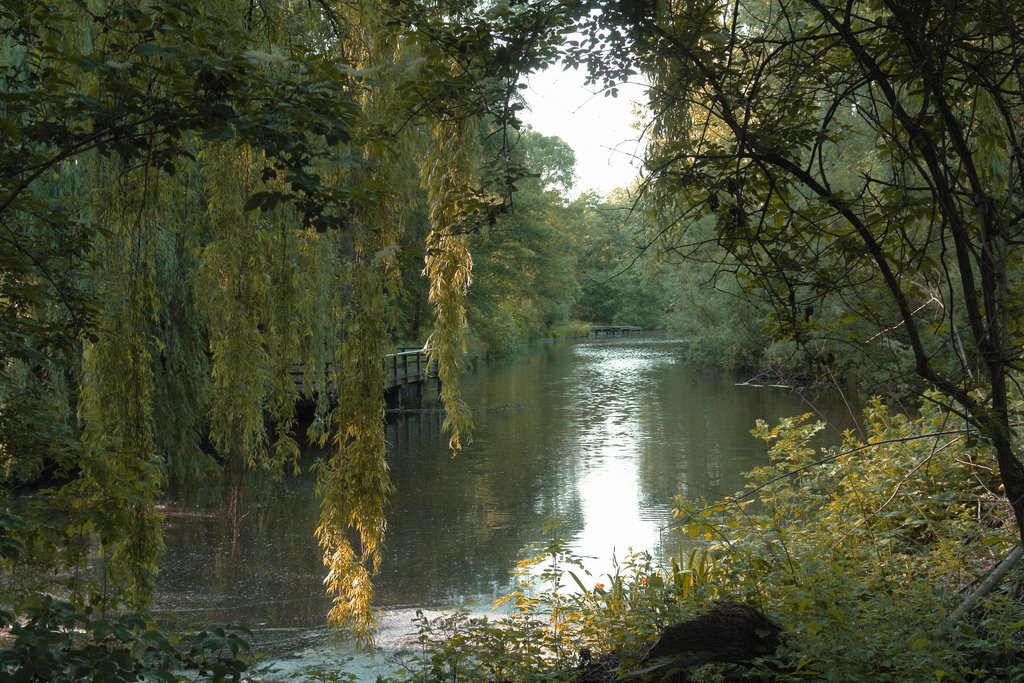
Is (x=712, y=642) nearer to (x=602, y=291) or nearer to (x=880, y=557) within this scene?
(x=880, y=557)

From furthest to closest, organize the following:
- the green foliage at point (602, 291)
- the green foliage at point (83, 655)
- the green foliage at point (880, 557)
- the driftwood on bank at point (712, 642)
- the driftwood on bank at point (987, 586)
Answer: the green foliage at point (602, 291), the driftwood on bank at point (712, 642), the driftwood on bank at point (987, 586), the green foliage at point (880, 557), the green foliage at point (83, 655)

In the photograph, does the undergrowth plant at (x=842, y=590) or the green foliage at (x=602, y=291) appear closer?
the undergrowth plant at (x=842, y=590)

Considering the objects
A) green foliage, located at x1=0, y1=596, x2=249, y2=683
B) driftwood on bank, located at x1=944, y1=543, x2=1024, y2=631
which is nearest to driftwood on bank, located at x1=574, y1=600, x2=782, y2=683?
driftwood on bank, located at x1=944, y1=543, x2=1024, y2=631

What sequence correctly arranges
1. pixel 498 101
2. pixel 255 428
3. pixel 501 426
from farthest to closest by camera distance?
pixel 501 426
pixel 255 428
pixel 498 101

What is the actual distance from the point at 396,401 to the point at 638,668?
16126 millimetres

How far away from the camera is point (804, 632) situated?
3.78 meters

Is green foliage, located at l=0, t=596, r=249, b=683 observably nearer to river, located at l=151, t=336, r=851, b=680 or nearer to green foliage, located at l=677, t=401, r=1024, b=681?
river, located at l=151, t=336, r=851, b=680

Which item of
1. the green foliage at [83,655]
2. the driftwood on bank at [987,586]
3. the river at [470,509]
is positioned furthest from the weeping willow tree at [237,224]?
the driftwood on bank at [987,586]

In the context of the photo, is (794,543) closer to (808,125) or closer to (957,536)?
(957,536)

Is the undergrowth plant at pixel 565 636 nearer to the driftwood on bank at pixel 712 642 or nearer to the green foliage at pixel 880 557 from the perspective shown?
the driftwood on bank at pixel 712 642

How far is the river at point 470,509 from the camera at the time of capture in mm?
7250

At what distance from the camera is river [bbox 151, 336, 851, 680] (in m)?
7.25

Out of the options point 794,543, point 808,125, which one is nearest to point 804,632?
point 794,543

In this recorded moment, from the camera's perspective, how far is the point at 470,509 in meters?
10.4
